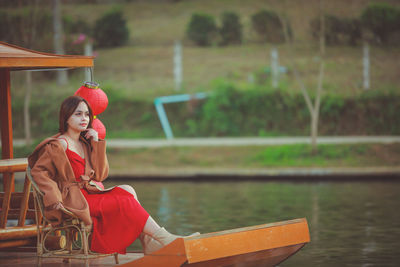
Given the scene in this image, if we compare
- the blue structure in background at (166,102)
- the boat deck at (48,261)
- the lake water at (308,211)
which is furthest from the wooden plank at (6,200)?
the blue structure in background at (166,102)

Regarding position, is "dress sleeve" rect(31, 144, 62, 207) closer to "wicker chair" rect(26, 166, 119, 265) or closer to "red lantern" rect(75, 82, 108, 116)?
"wicker chair" rect(26, 166, 119, 265)

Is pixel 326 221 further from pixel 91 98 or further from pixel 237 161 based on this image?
pixel 237 161

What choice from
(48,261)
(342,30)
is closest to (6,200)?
(48,261)

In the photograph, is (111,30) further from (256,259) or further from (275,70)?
(256,259)

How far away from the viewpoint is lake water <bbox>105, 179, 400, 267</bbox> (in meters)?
9.61

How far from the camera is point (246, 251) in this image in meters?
6.96

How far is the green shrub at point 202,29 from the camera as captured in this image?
31786mm

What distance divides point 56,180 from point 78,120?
22.4 inches

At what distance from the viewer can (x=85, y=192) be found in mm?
7246

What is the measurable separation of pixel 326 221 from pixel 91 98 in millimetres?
4716

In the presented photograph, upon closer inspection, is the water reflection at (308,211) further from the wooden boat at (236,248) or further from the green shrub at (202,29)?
the green shrub at (202,29)

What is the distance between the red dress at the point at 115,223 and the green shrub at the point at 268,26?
58.7 ft

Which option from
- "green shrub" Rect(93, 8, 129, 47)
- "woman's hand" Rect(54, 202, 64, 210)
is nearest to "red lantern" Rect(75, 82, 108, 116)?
"woman's hand" Rect(54, 202, 64, 210)

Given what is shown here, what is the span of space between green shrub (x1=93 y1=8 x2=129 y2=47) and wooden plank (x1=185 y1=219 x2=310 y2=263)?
24940mm
